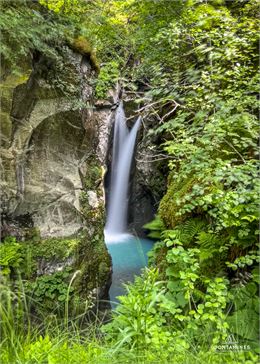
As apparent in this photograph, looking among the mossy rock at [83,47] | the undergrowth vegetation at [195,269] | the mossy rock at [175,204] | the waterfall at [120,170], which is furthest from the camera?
the waterfall at [120,170]

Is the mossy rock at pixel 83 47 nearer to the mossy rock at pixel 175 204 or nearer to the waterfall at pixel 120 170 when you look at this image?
the mossy rock at pixel 175 204

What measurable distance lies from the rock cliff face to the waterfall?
439 centimetres

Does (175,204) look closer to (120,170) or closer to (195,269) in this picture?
(195,269)

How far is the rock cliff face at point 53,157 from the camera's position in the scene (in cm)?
454

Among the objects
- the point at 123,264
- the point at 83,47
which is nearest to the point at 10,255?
the point at 123,264

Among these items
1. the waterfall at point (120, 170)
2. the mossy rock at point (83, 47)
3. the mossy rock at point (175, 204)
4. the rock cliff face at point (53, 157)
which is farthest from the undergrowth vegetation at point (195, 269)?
the waterfall at point (120, 170)

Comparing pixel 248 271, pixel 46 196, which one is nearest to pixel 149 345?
pixel 248 271

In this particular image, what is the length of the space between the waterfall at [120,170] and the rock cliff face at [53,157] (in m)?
4.39

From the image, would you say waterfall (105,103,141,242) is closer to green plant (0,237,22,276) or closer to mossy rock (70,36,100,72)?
mossy rock (70,36,100,72)

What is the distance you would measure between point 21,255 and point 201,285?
134 inches

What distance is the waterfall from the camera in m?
10.4

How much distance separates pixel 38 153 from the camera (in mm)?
5098

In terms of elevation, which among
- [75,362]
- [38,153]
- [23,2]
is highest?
[23,2]

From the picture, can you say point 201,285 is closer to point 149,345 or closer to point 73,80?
point 149,345
